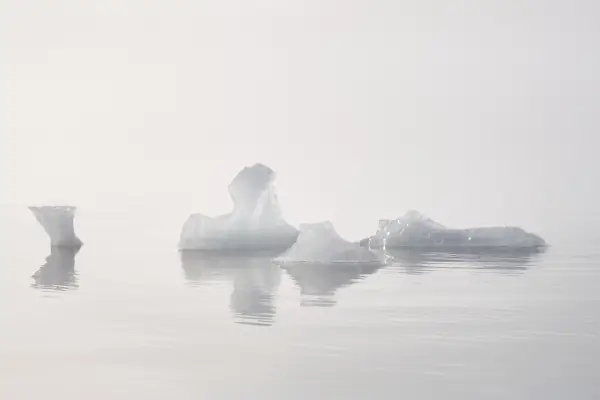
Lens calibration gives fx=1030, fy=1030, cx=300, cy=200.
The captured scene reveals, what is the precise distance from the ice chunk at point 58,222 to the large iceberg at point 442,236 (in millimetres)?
6840

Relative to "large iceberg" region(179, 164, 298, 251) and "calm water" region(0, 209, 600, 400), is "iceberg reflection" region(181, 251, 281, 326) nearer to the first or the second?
"calm water" region(0, 209, 600, 400)

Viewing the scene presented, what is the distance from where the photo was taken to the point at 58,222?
23625mm

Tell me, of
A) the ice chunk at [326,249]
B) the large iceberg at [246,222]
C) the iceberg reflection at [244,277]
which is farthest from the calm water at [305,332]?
the large iceberg at [246,222]

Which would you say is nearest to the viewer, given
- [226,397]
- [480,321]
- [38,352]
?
[226,397]

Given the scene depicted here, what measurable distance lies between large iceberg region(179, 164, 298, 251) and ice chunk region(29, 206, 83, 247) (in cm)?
280

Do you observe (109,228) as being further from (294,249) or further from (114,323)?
→ (114,323)

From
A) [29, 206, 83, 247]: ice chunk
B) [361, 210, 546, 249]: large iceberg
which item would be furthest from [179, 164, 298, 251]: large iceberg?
[29, 206, 83, 247]: ice chunk

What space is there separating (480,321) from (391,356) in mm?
2325

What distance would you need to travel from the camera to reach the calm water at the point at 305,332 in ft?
24.3

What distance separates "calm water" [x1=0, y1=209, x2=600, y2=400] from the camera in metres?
7.39

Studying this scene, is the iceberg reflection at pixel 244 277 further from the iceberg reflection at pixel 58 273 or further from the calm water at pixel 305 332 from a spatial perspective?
the iceberg reflection at pixel 58 273

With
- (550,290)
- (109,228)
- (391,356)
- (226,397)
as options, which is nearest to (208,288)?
(550,290)

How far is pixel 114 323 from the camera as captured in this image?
1074cm

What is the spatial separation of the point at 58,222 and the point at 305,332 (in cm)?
1494
